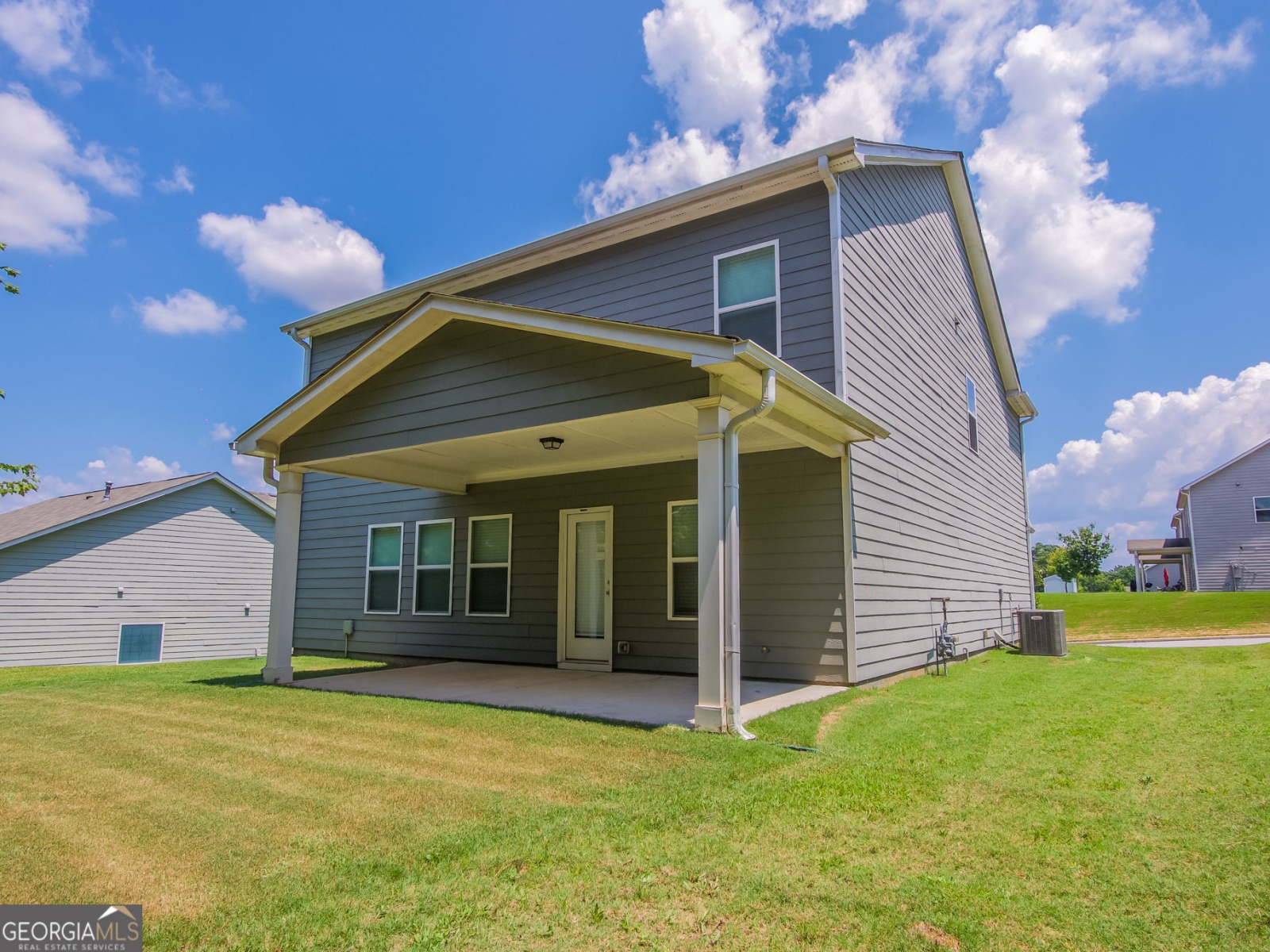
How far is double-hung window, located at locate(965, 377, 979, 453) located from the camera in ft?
39.6

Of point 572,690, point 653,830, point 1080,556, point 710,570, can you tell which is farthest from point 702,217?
point 1080,556

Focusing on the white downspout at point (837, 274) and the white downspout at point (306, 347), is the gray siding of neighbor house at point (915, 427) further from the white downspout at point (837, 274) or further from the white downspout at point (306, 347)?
the white downspout at point (306, 347)

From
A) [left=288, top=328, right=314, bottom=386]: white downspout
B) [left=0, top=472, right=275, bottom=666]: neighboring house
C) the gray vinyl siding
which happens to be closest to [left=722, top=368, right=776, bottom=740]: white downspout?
the gray vinyl siding

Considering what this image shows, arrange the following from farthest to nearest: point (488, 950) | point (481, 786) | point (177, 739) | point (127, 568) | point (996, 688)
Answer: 1. point (127, 568)
2. point (996, 688)
3. point (177, 739)
4. point (481, 786)
5. point (488, 950)

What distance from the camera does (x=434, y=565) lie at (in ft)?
35.7

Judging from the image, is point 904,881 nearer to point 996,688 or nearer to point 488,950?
point 488,950

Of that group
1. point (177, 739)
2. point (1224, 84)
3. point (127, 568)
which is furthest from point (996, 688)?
point (127, 568)

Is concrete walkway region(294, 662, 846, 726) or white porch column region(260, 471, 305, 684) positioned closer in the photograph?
concrete walkway region(294, 662, 846, 726)

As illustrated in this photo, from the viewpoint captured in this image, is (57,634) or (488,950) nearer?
(488,950)

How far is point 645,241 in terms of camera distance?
348 inches

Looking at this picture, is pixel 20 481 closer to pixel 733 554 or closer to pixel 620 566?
pixel 620 566

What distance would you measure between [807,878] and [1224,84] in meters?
14.8

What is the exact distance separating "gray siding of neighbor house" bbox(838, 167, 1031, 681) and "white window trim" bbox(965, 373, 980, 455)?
118mm

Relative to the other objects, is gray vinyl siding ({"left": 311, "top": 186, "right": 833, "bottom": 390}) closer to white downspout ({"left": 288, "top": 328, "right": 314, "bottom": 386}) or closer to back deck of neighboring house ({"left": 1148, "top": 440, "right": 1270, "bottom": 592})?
white downspout ({"left": 288, "top": 328, "right": 314, "bottom": 386})
